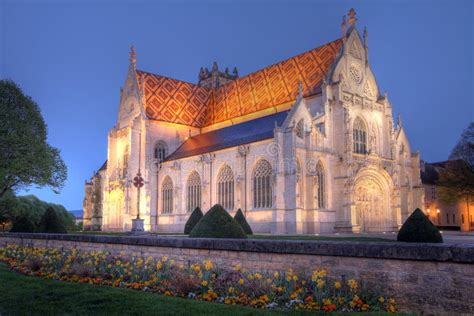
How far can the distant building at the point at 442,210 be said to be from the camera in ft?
197

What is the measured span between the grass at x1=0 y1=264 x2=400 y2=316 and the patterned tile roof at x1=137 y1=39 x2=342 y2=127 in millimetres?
32228

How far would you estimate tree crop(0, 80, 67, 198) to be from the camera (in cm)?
2884

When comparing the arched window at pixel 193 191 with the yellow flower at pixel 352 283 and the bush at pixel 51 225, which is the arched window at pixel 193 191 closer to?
the bush at pixel 51 225

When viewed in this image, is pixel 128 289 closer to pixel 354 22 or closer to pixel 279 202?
pixel 279 202

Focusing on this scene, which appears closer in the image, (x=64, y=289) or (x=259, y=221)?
(x=64, y=289)

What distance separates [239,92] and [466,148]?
25.0 meters

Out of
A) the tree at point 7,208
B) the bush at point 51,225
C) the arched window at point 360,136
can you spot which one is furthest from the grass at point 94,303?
the tree at point 7,208

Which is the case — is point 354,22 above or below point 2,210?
above

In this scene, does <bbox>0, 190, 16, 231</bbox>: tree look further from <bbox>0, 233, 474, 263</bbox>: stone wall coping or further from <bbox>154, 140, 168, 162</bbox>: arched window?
<bbox>0, 233, 474, 263</bbox>: stone wall coping

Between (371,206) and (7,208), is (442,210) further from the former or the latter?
(7,208)

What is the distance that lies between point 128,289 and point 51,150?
26.4m

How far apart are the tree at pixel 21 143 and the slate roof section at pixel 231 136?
1419 cm

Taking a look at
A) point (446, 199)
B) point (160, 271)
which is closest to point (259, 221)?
point (160, 271)

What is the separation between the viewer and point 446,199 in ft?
172
